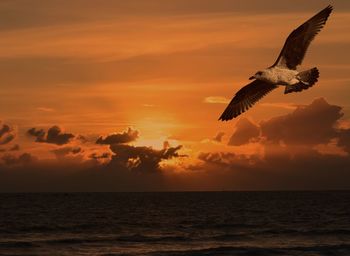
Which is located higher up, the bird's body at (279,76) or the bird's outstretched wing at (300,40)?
the bird's outstretched wing at (300,40)

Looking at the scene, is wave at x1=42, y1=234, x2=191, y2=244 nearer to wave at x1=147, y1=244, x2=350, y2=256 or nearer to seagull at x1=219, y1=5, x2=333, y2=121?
wave at x1=147, y1=244, x2=350, y2=256

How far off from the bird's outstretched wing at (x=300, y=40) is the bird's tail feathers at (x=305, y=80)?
1.21ft

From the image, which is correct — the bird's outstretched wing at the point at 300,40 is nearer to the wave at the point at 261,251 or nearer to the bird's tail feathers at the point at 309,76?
the bird's tail feathers at the point at 309,76

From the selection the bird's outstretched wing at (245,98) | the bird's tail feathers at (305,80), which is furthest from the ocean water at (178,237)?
the bird's tail feathers at (305,80)

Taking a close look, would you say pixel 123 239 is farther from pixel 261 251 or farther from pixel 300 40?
pixel 300 40

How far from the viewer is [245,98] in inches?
650

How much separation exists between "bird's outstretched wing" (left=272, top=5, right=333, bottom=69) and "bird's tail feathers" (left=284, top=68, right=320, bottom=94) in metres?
0.37

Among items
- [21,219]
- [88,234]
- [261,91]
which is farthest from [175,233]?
[261,91]

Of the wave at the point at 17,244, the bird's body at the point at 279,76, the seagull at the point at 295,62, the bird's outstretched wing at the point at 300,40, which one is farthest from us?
the wave at the point at 17,244

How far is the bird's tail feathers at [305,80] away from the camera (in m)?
14.4

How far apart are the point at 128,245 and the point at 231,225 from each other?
1716 cm

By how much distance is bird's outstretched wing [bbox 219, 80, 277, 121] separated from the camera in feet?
53.6


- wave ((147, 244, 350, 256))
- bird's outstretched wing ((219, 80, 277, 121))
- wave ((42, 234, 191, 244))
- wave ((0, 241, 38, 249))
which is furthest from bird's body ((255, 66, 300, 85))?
wave ((42, 234, 191, 244))

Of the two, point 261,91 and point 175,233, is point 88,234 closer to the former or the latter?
point 175,233
